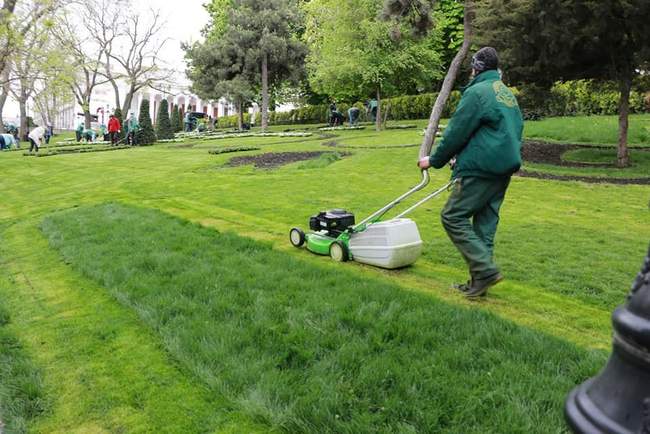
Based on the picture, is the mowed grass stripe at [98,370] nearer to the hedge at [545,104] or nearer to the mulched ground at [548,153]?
the mulched ground at [548,153]

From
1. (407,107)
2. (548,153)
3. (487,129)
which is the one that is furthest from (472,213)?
(407,107)

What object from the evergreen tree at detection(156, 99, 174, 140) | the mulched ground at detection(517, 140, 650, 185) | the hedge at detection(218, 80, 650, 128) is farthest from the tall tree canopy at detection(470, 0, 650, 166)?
the evergreen tree at detection(156, 99, 174, 140)

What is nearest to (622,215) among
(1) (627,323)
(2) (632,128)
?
(1) (627,323)

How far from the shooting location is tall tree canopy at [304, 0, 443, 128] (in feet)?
89.6

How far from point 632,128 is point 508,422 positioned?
20614mm

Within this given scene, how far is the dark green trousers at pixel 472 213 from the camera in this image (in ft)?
15.1

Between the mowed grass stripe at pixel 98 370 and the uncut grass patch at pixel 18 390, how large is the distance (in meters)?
0.03

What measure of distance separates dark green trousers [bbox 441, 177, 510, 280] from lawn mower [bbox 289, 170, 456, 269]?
0.51m

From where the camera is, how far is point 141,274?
523cm

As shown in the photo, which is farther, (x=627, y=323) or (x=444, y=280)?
(x=444, y=280)

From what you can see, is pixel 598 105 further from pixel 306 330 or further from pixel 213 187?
pixel 306 330

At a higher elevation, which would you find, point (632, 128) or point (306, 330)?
point (632, 128)

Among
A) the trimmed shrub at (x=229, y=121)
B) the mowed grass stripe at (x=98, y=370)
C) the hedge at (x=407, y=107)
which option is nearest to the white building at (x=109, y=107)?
the trimmed shrub at (x=229, y=121)

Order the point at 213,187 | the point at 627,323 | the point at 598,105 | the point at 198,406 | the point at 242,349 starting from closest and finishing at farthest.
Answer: the point at 627,323 < the point at 198,406 < the point at 242,349 < the point at 213,187 < the point at 598,105
